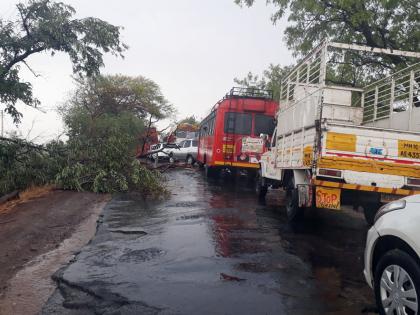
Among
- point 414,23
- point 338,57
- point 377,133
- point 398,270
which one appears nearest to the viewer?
point 398,270

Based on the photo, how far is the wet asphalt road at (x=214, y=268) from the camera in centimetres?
404

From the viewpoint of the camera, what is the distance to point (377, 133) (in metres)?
7.27

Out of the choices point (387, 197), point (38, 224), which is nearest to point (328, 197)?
point (387, 197)

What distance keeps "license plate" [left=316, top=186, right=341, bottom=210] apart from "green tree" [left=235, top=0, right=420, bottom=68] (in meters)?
8.44

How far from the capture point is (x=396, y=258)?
135 inches

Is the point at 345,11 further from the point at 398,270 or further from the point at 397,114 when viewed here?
the point at 398,270

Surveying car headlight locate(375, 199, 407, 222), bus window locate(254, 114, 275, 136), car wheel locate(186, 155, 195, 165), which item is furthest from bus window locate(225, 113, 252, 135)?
car headlight locate(375, 199, 407, 222)

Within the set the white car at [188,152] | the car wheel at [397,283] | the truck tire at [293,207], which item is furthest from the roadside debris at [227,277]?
the white car at [188,152]

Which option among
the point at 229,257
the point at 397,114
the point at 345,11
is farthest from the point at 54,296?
the point at 345,11

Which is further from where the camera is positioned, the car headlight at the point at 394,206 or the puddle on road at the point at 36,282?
the puddle on road at the point at 36,282

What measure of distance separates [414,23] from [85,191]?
12.4 metres

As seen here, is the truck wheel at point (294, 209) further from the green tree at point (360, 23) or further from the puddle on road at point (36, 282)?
the green tree at point (360, 23)

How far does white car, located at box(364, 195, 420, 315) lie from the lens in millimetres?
3225

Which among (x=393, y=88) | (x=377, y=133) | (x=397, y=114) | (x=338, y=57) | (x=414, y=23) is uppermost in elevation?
(x=414, y=23)
